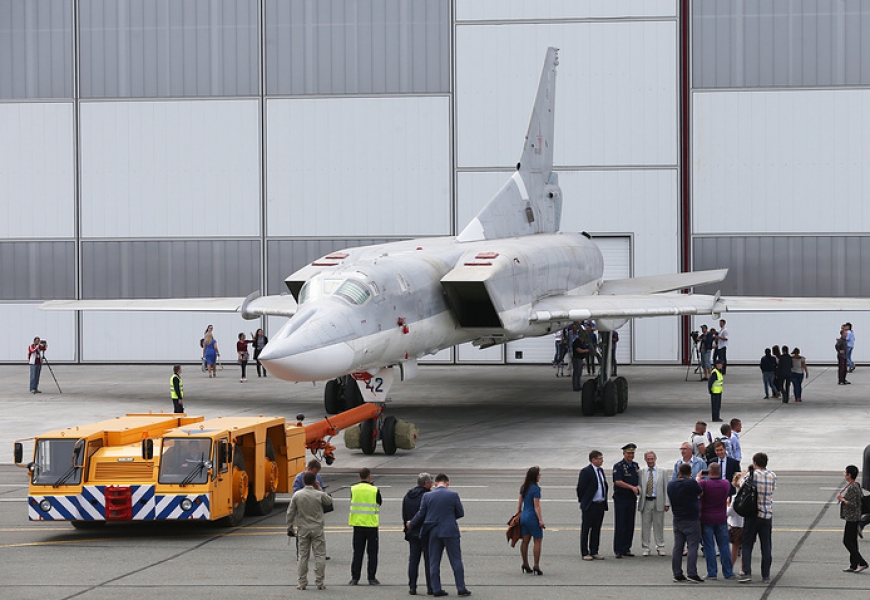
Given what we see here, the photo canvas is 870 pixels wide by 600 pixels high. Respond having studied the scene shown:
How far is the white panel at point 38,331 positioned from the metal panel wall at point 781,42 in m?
23.2

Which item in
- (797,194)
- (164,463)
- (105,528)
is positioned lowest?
(105,528)

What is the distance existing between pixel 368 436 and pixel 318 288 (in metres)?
2.96

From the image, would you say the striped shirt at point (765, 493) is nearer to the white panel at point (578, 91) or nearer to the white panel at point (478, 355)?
the white panel at point (478, 355)

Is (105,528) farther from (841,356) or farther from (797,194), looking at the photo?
(797,194)

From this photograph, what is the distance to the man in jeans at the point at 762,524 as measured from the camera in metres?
12.8

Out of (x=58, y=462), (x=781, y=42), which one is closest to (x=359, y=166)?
(x=781, y=42)

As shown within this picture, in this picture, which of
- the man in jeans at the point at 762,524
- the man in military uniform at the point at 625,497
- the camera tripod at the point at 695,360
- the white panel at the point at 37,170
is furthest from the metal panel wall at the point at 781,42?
the man in jeans at the point at 762,524

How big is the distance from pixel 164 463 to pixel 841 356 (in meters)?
23.4

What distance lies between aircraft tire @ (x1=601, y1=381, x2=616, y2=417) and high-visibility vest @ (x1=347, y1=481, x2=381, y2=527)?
15457 mm

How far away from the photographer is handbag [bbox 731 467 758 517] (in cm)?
1273

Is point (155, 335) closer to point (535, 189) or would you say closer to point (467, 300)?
point (535, 189)

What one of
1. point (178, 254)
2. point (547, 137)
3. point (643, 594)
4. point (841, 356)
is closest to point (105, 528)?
point (643, 594)

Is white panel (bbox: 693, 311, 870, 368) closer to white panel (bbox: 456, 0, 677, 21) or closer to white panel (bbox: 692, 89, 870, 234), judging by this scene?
white panel (bbox: 692, 89, 870, 234)

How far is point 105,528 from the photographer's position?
16359 mm
